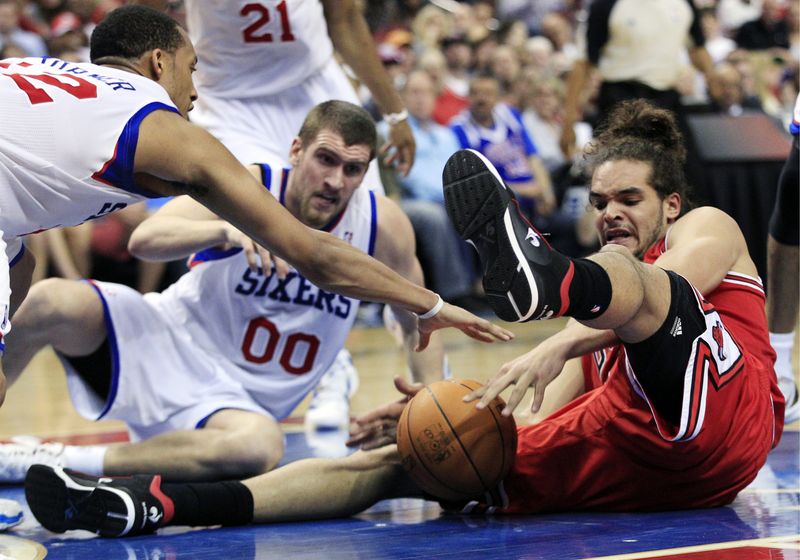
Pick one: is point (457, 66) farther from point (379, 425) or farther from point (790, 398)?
point (379, 425)

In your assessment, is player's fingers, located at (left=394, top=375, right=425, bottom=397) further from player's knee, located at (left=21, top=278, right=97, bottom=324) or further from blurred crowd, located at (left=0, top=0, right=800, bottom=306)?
blurred crowd, located at (left=0, top=0, right=800, bottom=306)

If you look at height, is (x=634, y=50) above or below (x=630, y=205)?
above

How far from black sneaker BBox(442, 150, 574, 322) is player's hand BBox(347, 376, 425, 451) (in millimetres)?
685

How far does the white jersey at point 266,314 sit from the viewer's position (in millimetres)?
4742

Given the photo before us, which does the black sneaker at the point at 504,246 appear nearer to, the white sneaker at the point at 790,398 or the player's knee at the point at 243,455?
the player's knee at the point at 243,455

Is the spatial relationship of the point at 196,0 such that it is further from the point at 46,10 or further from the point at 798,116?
the point at 46,10

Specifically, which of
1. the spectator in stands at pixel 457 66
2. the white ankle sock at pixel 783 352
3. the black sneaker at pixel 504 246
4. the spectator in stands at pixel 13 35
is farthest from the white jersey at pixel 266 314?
the spectator in stands at pixel 457 66

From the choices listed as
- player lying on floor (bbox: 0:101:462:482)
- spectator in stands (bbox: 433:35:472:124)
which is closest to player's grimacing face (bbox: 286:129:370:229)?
player lying on floor (bbox: 0:101:462:482)

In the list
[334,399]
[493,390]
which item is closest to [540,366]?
[493,390]

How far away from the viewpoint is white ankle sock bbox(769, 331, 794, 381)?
500cm

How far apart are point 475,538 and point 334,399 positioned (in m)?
2.50

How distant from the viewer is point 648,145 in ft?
13.5

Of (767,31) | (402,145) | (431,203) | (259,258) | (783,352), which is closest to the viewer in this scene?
(259,258)

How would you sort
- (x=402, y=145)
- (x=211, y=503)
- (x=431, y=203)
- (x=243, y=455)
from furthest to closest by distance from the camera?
1. (x=431, y=203)
2. (x=402, y=145)
3. (x=243, y=455)
4. (x=211, y=503)
